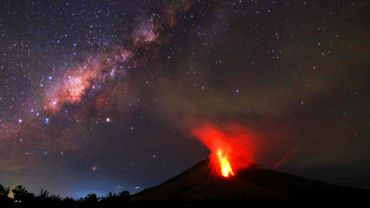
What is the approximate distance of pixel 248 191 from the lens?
113 ft

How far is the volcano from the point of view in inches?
1118

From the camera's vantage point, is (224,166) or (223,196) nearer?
(223,196)

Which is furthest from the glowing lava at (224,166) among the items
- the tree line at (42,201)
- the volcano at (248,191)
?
the tree line at (42,201)

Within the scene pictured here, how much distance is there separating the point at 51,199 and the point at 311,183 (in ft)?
93.9

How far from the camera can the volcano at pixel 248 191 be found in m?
28.4

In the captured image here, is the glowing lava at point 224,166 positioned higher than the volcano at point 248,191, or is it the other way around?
the glowing lava at point 224,166

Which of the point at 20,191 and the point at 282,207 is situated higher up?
the point at 20,191

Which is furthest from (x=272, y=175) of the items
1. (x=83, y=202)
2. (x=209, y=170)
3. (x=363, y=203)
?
(x=83, y=202)

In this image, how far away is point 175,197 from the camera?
1179 inches

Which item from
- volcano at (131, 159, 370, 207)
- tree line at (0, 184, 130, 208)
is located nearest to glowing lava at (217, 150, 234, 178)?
volcano at (131, 159, 370, 207)

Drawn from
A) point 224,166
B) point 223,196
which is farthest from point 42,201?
point 224,166

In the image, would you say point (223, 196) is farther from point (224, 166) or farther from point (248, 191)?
point (224, 166)

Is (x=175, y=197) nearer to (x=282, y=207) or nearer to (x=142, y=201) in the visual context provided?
(x=142, y=201)

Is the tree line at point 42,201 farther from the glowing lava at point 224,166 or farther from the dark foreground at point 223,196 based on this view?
the glowing lava at point 224,166
